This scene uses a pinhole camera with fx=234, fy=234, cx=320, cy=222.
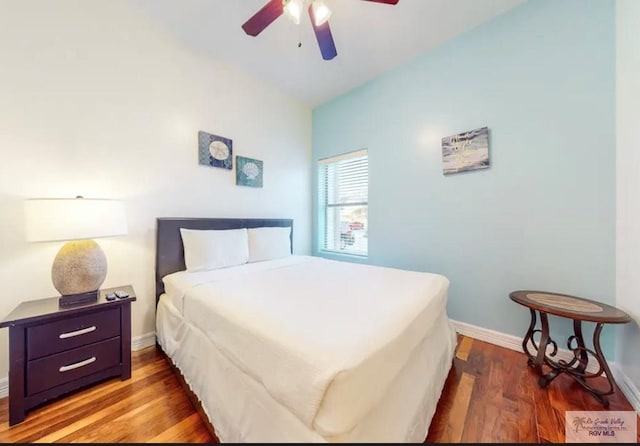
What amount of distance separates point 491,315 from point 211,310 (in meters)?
2.33

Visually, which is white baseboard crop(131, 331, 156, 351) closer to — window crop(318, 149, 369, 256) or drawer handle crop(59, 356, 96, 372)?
drawer handle crop(59, 356, 96, 372)

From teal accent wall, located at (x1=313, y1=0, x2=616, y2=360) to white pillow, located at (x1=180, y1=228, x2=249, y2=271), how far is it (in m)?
1.67

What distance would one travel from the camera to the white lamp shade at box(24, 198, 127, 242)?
53.4 inches

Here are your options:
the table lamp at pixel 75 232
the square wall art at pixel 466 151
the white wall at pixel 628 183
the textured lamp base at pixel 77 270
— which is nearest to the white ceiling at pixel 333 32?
the white wall at pixel 628 183

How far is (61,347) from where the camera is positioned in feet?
4.59

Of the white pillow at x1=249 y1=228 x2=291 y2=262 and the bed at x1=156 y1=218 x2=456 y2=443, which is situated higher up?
the white pillow at x1=249 y1=228 x2=291 y2=262

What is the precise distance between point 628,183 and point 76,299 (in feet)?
12.0

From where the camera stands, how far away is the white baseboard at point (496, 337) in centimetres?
180

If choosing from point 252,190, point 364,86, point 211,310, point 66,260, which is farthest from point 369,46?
point 66,260

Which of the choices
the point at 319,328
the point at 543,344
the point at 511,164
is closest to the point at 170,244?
the point at 319,328

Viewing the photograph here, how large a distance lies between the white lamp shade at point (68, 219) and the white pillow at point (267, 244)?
3.92 ft

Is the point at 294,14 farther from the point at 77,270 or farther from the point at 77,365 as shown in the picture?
the point at 77,365

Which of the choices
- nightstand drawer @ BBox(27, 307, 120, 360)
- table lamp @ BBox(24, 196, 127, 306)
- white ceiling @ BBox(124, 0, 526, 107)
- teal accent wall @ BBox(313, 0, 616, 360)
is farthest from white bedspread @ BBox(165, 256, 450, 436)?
white ceiling @ BBox(124, 0, 526, 107)

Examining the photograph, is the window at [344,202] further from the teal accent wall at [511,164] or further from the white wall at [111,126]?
the white wall at [111,126]
